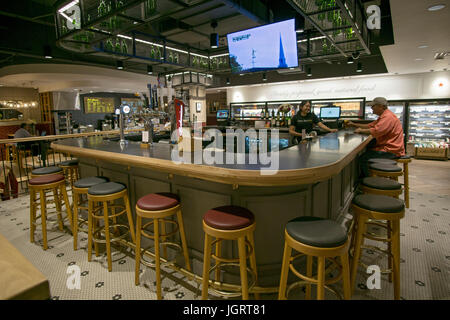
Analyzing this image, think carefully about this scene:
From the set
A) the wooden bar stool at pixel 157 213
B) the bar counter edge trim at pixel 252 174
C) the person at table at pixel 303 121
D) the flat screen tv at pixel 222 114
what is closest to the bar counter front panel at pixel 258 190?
the bar counter edge trim at pixel 252 174

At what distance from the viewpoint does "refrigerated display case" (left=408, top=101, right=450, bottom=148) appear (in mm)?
8188

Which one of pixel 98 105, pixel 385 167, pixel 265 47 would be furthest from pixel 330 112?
pixel 98 105

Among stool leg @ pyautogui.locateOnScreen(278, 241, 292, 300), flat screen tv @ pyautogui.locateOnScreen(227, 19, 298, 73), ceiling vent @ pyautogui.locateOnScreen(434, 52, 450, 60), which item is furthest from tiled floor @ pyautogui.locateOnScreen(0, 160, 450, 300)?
ceiling vent @ pyautogui.locateOnScreen(434, 52, 450, 60)

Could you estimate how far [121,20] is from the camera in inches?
135

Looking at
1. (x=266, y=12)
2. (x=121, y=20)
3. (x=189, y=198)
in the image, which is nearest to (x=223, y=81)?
(x=266, y=12)

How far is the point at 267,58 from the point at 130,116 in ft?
8.27

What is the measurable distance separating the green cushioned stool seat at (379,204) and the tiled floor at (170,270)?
31.7 inches

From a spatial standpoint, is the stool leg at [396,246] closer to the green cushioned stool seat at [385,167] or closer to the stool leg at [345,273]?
the stool leg at [345,273]

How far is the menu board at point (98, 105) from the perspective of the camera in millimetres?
13430

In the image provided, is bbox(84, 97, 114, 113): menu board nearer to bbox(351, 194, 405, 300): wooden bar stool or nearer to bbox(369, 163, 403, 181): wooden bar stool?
bbox(369, 163, 403, 181): wooden bar stool
